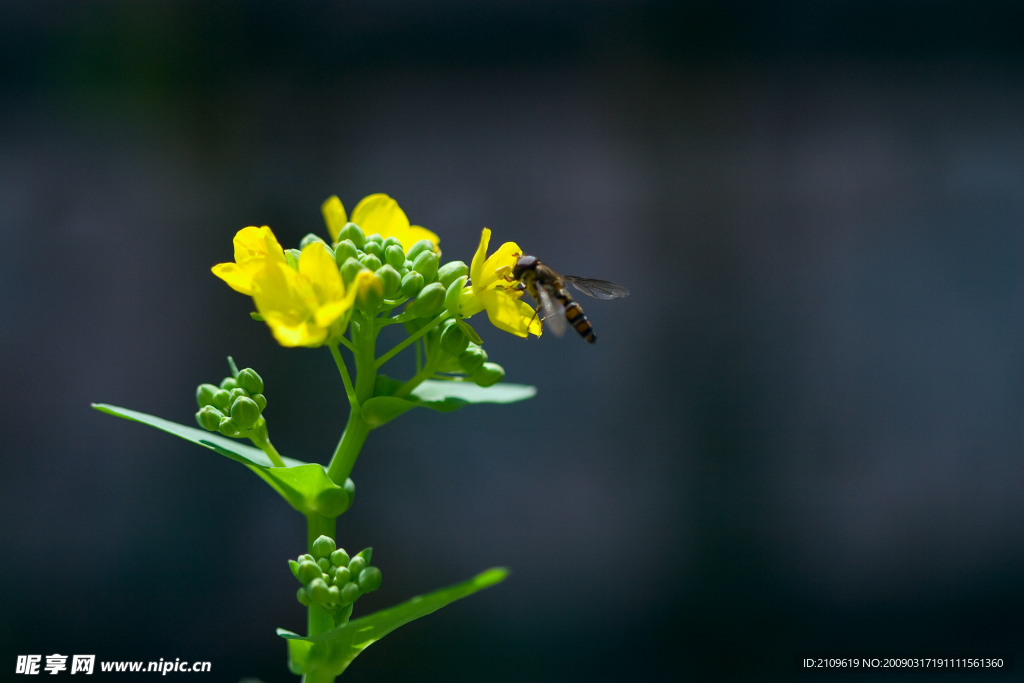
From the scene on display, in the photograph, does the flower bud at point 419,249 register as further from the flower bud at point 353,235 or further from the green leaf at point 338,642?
the green leaf at point 338,642

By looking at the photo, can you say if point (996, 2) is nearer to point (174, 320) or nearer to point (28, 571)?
point (174, 320)

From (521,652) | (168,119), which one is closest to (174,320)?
(168,119)

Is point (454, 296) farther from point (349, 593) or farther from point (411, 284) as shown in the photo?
point (349, 593)

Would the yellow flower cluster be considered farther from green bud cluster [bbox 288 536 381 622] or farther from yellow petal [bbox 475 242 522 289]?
green bud cluster [bbox 288 536 381 622]

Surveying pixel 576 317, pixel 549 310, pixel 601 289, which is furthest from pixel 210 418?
pixel 601 289

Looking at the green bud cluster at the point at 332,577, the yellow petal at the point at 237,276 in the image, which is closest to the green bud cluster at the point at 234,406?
the yellow petal at the point at 237,276

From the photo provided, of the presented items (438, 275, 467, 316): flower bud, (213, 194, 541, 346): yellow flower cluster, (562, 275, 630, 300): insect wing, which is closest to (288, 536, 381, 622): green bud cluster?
(213, 194, 541, 346): yellow flower cluster

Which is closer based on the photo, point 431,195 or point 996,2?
point 996,2
